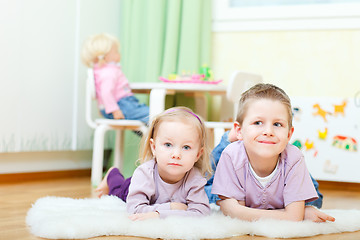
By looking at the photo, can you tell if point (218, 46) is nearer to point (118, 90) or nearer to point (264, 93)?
point (118, 90)

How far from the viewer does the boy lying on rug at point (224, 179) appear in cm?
134

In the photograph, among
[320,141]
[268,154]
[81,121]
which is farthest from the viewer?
[81,121]

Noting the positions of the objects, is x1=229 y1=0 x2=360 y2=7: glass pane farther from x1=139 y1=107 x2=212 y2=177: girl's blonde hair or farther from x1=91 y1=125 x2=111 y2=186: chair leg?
x1=139 y1=107 x2=212 y2=177: girl's blonde hair

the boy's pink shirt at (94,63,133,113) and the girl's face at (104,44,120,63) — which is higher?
the girl's face at (104,44,120,63)

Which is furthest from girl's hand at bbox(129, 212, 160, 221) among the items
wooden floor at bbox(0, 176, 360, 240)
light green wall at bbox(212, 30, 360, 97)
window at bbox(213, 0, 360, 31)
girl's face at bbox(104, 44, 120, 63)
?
window at bbox(213, 0, 360, 31)

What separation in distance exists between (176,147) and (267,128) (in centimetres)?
25

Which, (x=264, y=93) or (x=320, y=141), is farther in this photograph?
(x=320, y=141)

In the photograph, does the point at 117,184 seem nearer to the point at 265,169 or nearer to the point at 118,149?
the point at 265,169

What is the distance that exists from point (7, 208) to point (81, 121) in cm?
120

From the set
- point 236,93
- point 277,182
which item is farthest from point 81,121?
point 277,182

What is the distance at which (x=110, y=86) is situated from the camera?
2.49m

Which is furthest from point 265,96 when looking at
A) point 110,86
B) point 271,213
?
point 110,86

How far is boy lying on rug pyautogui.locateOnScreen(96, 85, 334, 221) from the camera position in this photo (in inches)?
52.7

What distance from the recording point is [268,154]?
133cm
